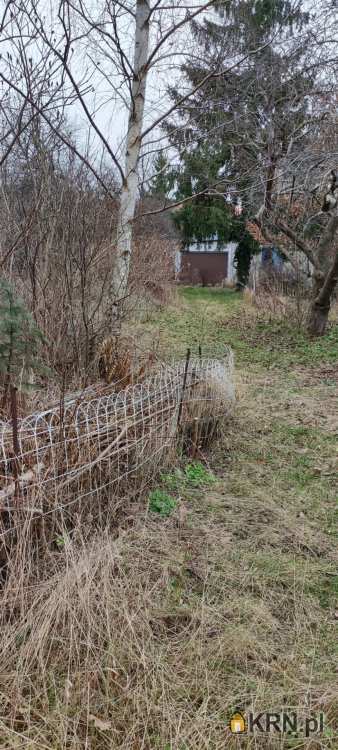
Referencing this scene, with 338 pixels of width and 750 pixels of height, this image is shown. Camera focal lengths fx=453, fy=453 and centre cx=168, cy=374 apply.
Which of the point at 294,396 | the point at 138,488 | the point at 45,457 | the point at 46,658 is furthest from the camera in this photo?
the point at 294,396

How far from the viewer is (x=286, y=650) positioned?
72.6 inches

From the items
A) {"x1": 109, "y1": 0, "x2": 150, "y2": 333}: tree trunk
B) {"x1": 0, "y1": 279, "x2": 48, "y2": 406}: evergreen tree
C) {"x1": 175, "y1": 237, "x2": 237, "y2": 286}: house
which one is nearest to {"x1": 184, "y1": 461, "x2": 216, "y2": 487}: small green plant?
{"x1": 0, "y1": 279, "x2": 48, "y2": 406}: evergreen tree

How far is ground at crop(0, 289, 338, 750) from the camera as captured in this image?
1.53 metres

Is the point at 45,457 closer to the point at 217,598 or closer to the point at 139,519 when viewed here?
the point at 139,519

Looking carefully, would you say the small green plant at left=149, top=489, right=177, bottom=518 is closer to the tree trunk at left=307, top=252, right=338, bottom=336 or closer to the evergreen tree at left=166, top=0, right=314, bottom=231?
the evergreen tree at left=166, top=0, right=314, bottom=231

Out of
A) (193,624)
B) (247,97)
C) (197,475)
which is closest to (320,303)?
(247,97)

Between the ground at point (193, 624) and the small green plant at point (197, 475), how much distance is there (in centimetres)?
1

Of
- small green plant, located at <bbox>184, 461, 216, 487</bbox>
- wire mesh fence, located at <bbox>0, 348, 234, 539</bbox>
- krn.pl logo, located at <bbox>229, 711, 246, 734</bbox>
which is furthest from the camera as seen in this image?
small green plant, located at <bbox>184, 461, 216, 487</bbox>

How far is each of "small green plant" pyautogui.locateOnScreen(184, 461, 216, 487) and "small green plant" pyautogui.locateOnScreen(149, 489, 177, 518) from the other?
299 millimetres

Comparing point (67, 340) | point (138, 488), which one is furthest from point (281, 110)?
point (138, 488)

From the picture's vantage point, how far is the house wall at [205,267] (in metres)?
23.0

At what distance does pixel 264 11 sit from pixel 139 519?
9663 mm
